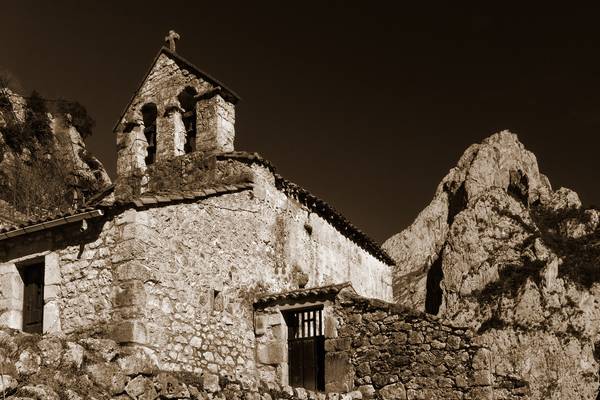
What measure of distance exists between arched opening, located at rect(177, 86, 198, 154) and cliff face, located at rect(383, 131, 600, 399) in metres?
23.4

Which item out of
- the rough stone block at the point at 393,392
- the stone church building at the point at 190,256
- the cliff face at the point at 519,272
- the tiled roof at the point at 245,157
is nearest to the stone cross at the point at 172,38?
the stone church building at the point at 190,256

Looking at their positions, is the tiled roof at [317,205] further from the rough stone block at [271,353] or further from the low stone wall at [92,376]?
the low stone wall at [92,376]

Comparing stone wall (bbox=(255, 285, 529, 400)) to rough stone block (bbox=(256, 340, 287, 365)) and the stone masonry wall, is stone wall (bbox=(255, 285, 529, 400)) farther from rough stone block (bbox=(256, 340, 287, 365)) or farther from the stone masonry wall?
the stone masonry wall

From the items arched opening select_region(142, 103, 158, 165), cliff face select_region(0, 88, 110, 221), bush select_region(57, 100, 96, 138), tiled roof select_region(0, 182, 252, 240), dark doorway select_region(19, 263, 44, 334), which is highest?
bush select_region(57, 100, 96, 138)

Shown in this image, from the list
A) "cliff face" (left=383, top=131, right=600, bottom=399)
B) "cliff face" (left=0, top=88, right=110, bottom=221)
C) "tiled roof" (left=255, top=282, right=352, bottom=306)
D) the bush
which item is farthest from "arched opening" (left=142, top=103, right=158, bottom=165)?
the bush

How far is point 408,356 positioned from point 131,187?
748 centimetres

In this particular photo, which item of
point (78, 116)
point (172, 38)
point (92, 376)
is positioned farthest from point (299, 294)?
point (78, 116)

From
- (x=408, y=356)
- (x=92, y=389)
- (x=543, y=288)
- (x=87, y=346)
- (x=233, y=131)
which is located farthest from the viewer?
(x=543, y=288)

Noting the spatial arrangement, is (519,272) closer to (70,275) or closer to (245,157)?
(245,157)

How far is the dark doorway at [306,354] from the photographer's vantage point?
13.6 meters

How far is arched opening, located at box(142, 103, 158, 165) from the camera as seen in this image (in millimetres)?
16091

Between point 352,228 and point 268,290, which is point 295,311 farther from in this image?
point 352,228

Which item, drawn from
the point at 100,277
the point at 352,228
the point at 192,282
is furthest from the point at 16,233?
the point at 352,228

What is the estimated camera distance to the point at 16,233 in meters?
11.7
